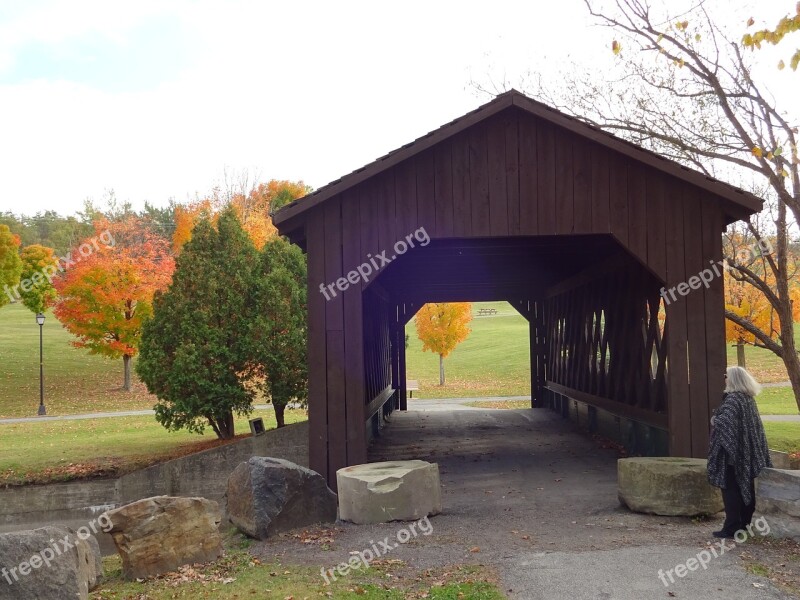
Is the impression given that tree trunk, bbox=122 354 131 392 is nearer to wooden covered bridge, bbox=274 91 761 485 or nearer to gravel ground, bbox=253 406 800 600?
gravel ground, bbox=253 406 800 600

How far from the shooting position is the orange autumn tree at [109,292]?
28.7m

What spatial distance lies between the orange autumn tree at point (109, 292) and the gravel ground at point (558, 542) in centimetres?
1910

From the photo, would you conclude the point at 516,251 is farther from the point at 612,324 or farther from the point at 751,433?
the point at 751,433

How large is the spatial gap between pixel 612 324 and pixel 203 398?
7071mm

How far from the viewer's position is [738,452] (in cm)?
754

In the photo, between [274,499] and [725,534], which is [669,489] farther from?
[274,499]

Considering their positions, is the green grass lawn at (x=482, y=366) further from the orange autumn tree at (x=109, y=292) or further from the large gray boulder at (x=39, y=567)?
the large gray boulder at (x=39, y=567)

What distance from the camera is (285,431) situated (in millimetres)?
11797

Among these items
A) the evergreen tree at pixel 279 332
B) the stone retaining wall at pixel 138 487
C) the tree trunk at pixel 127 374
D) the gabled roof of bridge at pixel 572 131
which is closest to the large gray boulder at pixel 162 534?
the stone retaining wall at pixel 138 487

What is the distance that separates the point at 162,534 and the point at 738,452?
530cm

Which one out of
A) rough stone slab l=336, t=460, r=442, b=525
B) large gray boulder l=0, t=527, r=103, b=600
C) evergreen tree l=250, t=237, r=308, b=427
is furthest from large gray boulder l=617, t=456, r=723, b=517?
evergreen tree l=250, t=237, r=308, b=427

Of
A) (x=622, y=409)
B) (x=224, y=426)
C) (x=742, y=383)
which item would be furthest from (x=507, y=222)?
(x=224, y=426)

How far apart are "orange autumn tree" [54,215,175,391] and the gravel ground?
1910cm

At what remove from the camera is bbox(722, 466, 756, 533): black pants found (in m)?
7.48
